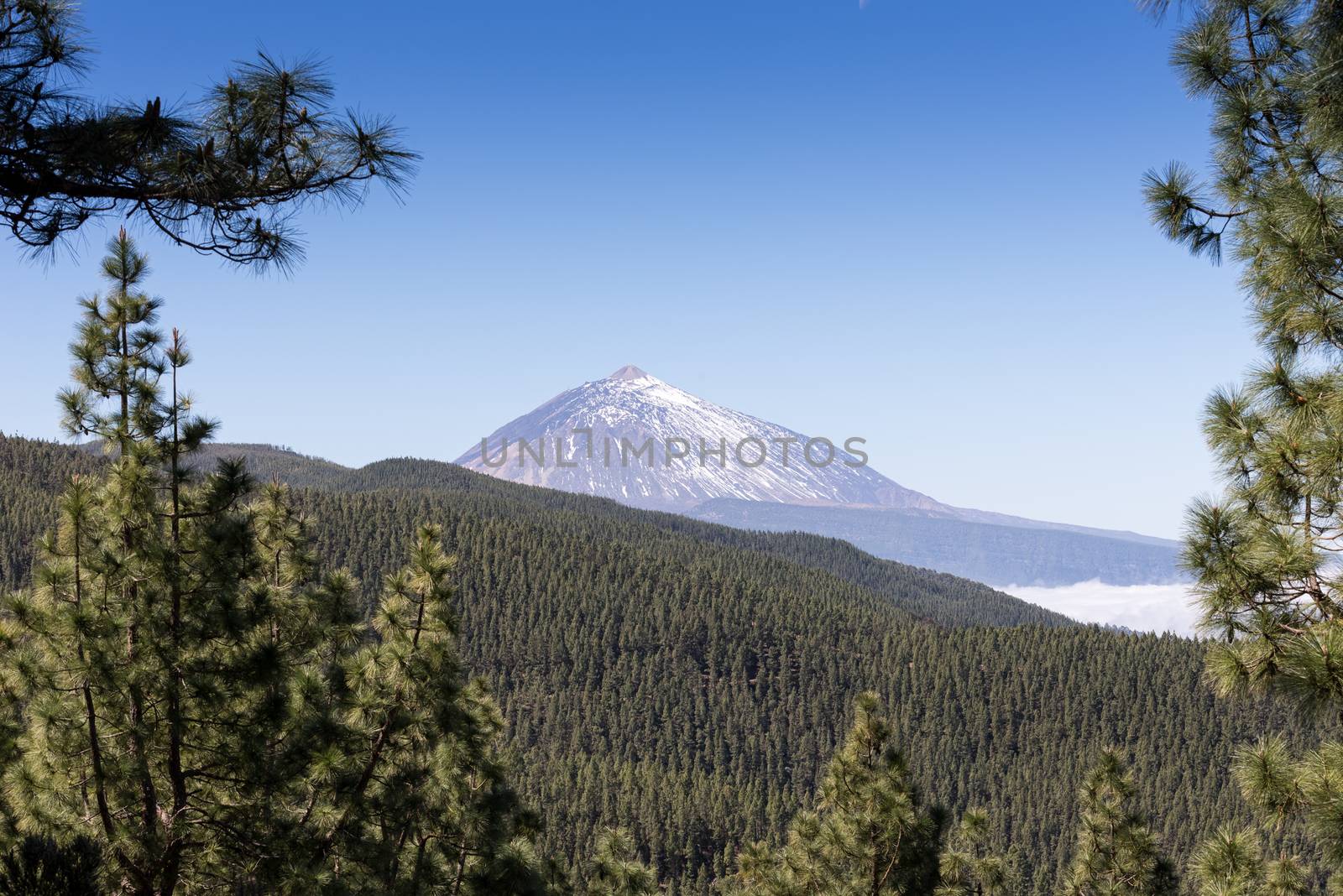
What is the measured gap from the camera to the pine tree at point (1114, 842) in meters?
22.7

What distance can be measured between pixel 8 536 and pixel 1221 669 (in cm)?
22691

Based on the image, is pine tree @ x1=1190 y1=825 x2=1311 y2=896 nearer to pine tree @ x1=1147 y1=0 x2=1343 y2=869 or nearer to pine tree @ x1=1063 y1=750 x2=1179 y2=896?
pine tree @ x1=1147 y1=0 x2=1343 y2=869

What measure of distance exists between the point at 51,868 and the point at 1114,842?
70.3ft

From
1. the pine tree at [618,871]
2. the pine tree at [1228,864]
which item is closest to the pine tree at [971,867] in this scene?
the pine tree at [618,871]

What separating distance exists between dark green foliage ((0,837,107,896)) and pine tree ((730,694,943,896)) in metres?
14.3

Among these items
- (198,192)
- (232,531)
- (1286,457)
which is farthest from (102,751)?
(1286,457)

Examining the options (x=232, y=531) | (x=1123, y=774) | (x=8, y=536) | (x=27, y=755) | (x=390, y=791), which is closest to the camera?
(x=27, y=755)

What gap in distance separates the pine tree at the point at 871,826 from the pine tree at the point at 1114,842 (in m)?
3.68

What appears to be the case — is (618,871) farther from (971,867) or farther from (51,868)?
(51,868)

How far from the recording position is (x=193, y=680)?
13102mm

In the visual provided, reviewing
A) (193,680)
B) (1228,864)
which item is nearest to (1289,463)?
(1228,864)

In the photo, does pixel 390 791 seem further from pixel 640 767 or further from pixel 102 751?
pixel 640 767

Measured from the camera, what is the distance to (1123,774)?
2322 centimetres

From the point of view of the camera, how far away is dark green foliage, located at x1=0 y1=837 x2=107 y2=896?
11.0 m
